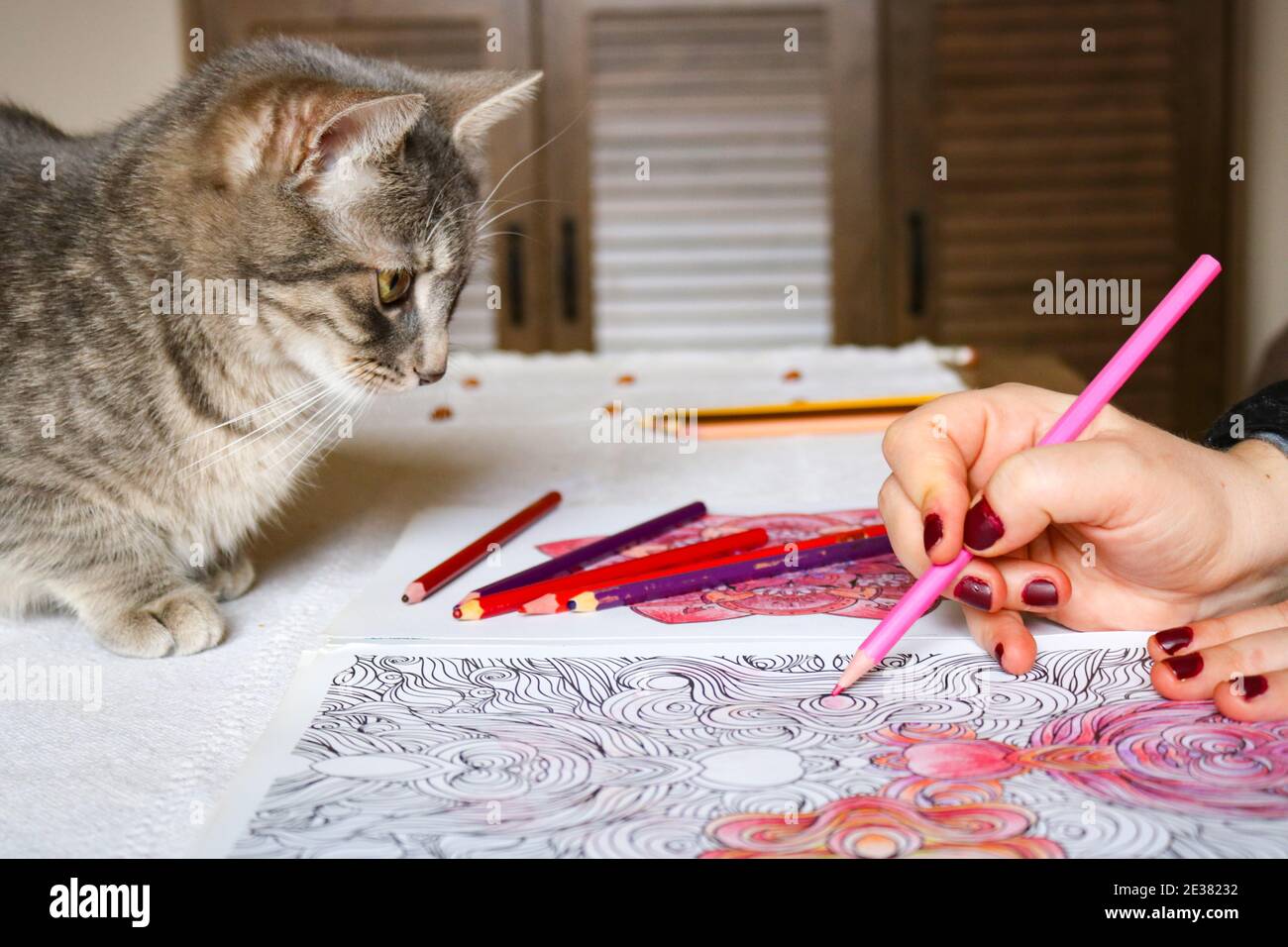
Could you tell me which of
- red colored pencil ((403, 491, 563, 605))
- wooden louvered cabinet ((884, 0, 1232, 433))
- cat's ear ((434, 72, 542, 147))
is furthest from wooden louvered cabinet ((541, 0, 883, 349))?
red colored pencil ((403, 491, 563, 605))

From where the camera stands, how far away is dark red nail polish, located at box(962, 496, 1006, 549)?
68 centimetres

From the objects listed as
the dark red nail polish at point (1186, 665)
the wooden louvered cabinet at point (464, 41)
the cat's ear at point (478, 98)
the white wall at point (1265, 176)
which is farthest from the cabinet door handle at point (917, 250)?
the dark red nail polish at point (1186, 665)

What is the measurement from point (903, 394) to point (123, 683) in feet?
3.25

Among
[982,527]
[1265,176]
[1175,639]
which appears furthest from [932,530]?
[1265,176]

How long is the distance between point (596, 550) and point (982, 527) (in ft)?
1.03

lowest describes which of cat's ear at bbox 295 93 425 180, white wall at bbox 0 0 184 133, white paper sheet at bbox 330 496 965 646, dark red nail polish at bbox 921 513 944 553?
white paper sheet at bbox 330 496 965 646

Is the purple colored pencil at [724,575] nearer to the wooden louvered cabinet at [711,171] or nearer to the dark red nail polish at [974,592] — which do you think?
the dark red nail polish at [974,592]

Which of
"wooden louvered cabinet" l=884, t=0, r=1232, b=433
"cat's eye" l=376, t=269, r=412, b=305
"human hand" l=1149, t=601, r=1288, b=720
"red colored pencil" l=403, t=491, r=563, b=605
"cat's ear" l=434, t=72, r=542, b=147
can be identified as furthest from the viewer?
"wooden louvered cabinet" l=884, t=0, r=1232, b=433

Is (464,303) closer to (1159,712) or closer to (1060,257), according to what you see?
(1060,257)

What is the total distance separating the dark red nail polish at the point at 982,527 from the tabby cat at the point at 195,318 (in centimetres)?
48

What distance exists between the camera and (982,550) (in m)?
0.69

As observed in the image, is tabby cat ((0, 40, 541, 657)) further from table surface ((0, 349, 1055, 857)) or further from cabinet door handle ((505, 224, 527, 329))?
cabinet door handle ((505, 224, 527, 329))

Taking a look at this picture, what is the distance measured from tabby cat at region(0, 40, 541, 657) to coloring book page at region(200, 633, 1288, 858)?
0.80 feet
